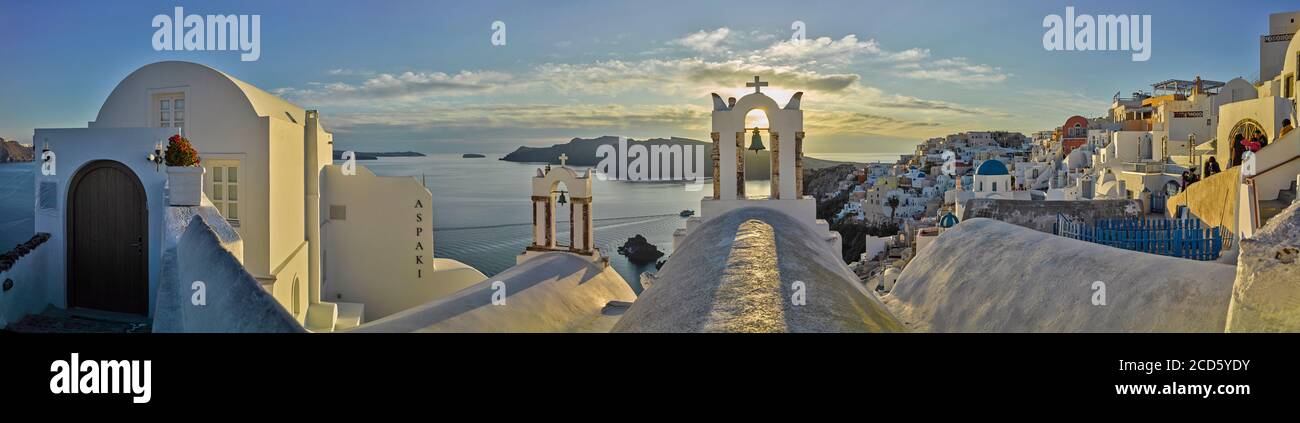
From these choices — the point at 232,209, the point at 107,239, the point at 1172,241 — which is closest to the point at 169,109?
the point at 232,209

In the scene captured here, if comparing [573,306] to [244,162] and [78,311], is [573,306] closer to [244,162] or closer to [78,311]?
[244,162]

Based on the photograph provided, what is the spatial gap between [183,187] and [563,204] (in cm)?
770

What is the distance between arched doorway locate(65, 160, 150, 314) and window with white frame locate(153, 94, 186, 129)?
223 cm

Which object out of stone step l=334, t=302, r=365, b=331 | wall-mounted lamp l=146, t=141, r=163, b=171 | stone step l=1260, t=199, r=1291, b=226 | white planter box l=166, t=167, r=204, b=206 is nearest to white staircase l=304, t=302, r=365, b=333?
stone step l=334, t=302, r=365, b=331

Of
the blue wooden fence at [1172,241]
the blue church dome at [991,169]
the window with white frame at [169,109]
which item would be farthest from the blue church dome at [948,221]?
the window with white frame at [169,109]

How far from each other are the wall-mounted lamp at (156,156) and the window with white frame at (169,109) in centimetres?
263

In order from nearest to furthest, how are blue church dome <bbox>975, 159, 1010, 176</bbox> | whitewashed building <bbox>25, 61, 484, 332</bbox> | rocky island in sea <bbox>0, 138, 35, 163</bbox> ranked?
whitewashed building <bbox>25, 61, 484, 332</bbox> → rocky island in sea <bbox>0, 138, 35, 163</bbox> → blue church dome <bbox>975, 159, 1010, 176</bbox>

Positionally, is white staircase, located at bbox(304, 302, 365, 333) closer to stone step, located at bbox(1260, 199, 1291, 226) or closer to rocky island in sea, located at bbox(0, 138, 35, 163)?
rocky island in sea, located at bbox(0, 138, 35, 163)

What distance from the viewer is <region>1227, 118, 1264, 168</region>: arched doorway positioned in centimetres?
2123

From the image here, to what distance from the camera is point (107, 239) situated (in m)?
10.6

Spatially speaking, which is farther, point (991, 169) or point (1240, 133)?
point (991, 169)

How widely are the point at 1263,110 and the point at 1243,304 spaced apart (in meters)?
21.1

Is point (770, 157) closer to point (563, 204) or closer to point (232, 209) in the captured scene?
point (563, 204)
